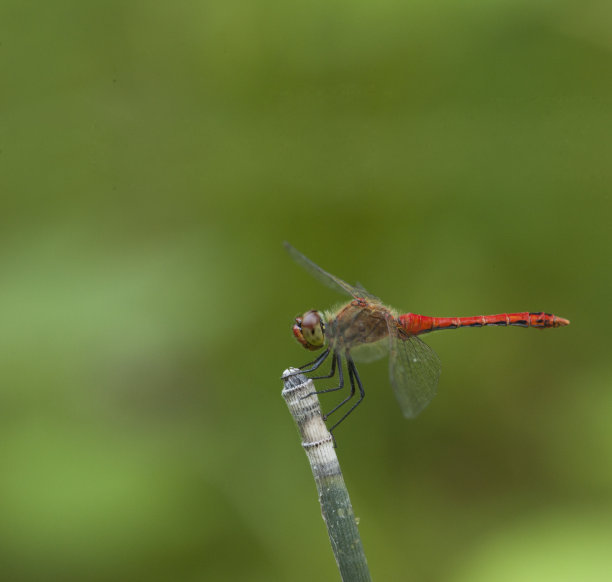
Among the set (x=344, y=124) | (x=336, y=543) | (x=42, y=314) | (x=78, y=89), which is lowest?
(x=336, y=543)

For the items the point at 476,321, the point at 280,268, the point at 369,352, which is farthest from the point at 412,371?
the point at 280,268

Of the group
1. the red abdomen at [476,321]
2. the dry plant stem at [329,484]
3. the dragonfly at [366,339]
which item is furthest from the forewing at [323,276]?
the dry plant stem at [329,484]

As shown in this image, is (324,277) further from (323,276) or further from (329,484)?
(329,484)

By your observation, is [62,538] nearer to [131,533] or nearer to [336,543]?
[131,533]

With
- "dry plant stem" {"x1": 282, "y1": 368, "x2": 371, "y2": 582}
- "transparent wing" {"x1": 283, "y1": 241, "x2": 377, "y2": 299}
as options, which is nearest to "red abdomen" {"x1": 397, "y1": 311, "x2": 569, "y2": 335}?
"transparent wing" {"x1": 283, "y1": 241, "x2": 377, "y2": 299}

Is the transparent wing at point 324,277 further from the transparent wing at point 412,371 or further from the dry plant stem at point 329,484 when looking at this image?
the dry plant stem at point 329,484

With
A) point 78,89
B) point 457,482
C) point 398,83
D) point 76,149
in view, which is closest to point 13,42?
point 78,89

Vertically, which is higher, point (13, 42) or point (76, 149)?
point (13, 42)
